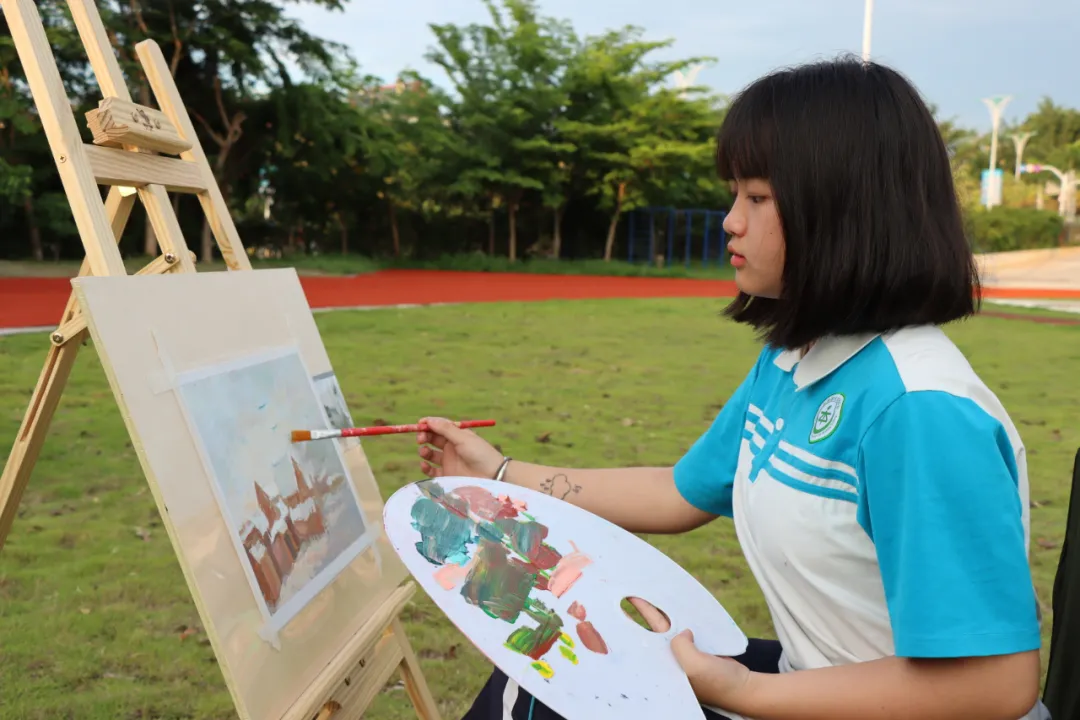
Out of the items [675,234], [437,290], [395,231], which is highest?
[395,231]

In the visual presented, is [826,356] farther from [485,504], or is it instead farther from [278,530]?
[278,530]

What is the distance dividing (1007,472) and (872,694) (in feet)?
0.94

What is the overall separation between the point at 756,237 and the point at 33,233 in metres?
17.6

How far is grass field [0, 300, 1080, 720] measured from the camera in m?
2.50

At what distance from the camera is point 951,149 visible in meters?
1.16

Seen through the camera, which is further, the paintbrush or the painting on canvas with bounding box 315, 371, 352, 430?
the painting on canvas with bounding box 315, 371, 352, 430

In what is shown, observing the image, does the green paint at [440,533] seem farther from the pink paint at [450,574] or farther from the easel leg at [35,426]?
the easel leg at [35,426]

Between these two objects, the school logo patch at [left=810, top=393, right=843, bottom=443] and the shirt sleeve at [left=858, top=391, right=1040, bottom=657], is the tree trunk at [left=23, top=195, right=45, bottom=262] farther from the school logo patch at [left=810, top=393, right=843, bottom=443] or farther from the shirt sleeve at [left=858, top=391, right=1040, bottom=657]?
the shirt sleeve at [left=858, top=391, right=1040, bottom=657]

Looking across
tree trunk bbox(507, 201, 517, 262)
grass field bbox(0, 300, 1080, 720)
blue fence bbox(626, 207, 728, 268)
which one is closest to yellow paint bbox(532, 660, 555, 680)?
grass field bbox(0, 300, 1080, 720)

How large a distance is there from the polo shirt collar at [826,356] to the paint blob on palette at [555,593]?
0.39 meters

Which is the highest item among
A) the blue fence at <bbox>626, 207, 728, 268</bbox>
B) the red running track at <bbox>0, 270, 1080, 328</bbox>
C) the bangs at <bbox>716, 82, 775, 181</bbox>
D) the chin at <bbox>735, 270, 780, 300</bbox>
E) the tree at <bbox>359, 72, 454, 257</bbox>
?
the tree at <bbox>359, 72, 454, 257</bbox>

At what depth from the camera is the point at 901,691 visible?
99 cm

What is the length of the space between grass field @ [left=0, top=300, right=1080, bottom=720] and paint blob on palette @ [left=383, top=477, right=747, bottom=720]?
1164 millimetres

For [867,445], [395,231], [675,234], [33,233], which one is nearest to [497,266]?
[395,231]
